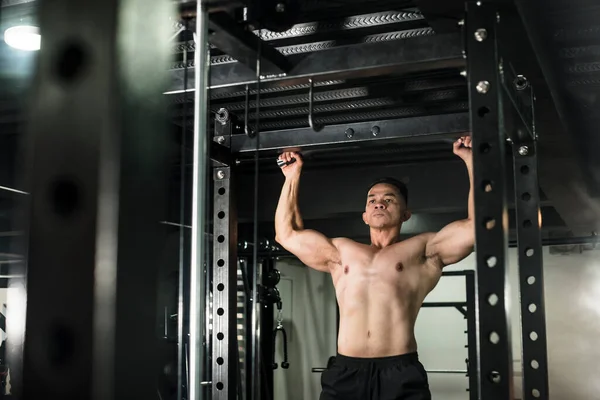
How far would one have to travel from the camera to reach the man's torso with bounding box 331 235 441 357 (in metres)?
2.99

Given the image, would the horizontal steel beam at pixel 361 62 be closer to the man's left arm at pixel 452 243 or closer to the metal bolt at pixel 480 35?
the metal bolt at pixel 480 35

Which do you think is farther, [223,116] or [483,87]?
[223,116]

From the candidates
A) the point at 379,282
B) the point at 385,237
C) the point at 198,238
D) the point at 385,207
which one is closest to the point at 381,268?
the point at 379,282

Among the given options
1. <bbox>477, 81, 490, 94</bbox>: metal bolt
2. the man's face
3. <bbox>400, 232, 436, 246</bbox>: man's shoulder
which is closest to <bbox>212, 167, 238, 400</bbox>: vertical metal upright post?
the man's face

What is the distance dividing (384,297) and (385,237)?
315 millimetres

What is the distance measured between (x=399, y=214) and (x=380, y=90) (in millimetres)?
635

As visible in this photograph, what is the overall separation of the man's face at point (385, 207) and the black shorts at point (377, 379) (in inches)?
24.8

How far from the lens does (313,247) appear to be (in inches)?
128

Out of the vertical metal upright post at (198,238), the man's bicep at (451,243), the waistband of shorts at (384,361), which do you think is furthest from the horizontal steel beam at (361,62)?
the waistband of shorts at (384,361)

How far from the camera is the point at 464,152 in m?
2.65

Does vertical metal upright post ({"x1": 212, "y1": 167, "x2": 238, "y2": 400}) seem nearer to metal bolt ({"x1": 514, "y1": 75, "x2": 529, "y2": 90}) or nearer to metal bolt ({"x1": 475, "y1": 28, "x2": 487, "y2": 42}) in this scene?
metal bolt ({"x1": 514, "y1": 75, "x2": 529, "y2": 90})

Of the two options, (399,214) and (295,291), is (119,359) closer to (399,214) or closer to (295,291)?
(399,214)

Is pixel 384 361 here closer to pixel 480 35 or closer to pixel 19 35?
pixel 480 35

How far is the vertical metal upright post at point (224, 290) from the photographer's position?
2.89 meters
